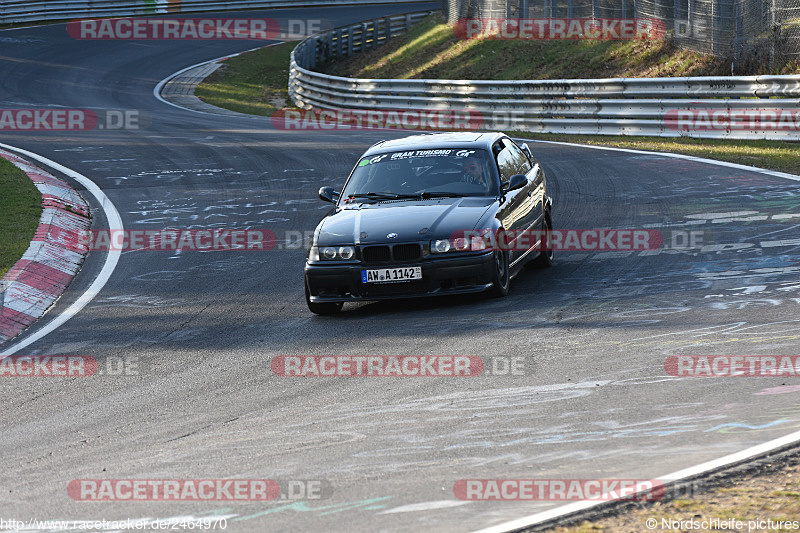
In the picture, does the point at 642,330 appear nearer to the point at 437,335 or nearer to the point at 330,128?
the point at 437,335

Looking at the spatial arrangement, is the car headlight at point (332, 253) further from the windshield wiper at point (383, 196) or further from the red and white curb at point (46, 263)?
the red and white curb at point (46, 263)

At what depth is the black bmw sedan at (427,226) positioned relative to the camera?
9.23m

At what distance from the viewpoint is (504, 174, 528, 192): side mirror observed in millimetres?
10180

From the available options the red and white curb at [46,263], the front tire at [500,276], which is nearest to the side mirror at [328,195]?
the front tire at [500,276]

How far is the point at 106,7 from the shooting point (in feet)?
161

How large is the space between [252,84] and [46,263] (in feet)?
82.4

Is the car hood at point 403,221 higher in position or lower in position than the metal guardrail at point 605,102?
higher

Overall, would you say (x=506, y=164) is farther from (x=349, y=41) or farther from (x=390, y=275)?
(x=349, y=41)

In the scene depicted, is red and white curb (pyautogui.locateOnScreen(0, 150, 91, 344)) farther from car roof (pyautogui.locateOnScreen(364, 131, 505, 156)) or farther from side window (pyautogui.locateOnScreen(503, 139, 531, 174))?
side window (pyautogui.locateOnScreen(503, 139, 531, 174))

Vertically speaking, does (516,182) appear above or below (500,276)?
above

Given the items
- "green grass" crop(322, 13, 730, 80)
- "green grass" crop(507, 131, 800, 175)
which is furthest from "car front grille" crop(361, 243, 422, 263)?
"green grass" crop(322, 13, 730, 80)

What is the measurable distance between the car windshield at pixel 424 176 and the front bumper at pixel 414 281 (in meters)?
1.15

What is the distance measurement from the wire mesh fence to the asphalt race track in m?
7.48

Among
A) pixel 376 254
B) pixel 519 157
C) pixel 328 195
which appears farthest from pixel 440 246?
pixel 519 157
